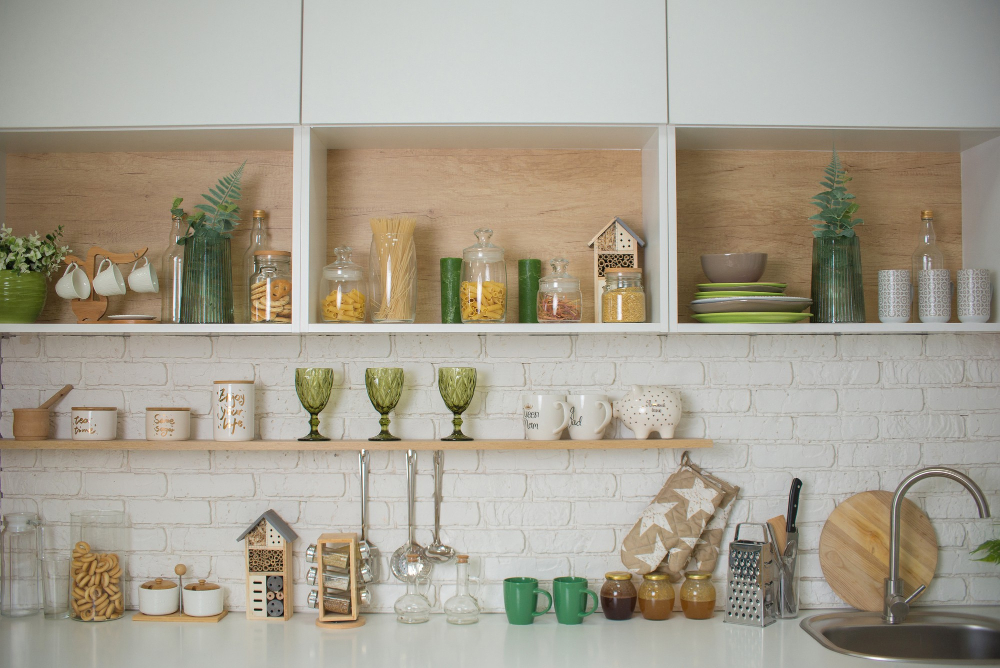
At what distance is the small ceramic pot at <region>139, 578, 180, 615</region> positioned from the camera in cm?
196

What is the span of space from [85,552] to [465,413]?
3.38ft

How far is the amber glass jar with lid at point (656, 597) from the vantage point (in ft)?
6.31

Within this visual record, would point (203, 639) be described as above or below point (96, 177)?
below

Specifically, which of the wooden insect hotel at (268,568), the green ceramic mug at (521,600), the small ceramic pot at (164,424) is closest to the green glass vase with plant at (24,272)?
the small ceramic pot at (164,424)

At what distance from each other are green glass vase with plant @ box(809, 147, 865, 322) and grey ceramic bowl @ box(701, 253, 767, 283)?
0.51 ft

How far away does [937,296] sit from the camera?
1.92 meters

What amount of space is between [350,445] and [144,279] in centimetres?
68

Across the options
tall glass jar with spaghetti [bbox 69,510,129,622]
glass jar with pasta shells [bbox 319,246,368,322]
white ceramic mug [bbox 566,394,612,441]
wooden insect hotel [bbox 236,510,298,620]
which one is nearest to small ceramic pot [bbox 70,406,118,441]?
tall glass jar with spaghetti [bbox 69,510,129,622]

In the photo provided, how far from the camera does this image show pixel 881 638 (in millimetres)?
1925

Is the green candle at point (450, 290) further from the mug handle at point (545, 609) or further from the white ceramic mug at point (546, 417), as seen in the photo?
the mug handle at point (545, 609)

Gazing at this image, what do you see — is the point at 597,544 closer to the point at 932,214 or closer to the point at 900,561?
the point at 900,561

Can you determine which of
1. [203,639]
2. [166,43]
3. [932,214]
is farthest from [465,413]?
[932,214]

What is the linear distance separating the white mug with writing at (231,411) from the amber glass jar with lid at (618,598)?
0.98 meters

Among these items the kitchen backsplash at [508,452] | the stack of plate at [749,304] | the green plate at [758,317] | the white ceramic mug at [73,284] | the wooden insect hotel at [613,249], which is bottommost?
the kitchen backsplash at [508,452]
